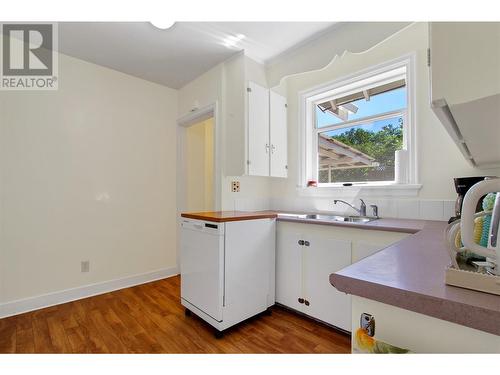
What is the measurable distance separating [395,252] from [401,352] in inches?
14.8

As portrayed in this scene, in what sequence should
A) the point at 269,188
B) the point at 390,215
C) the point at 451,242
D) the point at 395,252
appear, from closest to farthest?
the point at 451,242 → the point at 395,252 → the point at 390,215 → the point at 269,188

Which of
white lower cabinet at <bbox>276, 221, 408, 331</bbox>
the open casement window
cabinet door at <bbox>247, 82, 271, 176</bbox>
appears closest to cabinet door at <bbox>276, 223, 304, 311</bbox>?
white lower cabinet at <bbox>276, 221, 408, 331</bbox>

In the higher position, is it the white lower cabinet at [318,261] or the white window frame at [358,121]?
the white window frame at [358,121]

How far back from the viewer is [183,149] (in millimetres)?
3391

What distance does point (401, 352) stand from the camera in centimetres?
57

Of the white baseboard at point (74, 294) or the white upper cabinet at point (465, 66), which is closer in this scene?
the white upper cabinet at point (465, 66)

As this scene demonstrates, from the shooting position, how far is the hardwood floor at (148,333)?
5.55ft

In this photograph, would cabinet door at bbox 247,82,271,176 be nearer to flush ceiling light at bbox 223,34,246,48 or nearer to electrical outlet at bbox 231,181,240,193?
electrical outlet at bbox 231,181,240,193

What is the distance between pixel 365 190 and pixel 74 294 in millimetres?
3053

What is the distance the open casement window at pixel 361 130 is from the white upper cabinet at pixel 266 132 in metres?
0.37

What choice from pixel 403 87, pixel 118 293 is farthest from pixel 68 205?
pixel 403 87

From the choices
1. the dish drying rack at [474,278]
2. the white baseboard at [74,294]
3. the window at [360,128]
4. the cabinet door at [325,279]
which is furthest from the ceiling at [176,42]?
the white baseboard at [74,294]

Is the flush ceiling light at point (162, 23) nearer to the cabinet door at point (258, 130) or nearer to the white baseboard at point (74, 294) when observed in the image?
the cabinet door at point (258, 130)
